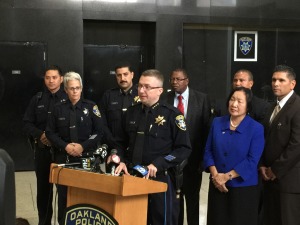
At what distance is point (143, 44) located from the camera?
757cm

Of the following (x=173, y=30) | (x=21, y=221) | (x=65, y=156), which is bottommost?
(x=21, y=221)

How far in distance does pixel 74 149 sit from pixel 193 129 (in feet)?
3.75

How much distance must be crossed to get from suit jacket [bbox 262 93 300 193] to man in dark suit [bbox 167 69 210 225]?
0.77 meters

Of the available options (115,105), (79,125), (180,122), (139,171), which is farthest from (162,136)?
(115,105)

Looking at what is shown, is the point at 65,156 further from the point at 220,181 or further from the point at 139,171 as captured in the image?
the point at 220,181

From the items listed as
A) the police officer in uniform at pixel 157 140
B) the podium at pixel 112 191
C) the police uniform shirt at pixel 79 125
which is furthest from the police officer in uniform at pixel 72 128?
the podium at pixel 112 191

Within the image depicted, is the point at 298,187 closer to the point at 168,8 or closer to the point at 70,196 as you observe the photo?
the point at 70,196

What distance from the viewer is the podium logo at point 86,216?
254cm

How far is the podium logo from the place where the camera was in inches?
100.0

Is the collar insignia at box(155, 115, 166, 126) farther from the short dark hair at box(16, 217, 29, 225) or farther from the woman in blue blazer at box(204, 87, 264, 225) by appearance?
the short dark hair at box(16, 217, 29, 225)

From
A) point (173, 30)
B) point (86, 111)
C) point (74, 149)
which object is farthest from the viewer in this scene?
point (173, 30)

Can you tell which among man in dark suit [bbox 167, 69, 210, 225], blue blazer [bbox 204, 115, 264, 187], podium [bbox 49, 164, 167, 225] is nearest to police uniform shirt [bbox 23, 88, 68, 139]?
man in dark suit [bbox 167, 69, 210, 225]

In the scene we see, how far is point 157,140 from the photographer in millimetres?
3111

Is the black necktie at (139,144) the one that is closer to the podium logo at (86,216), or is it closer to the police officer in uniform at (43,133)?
the podium logo at (86,216)
